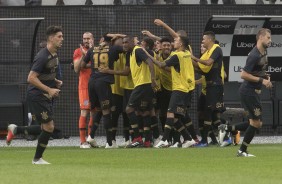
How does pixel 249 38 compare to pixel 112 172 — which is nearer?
pixel 112 172

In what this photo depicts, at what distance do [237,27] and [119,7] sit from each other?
3510 millimetres

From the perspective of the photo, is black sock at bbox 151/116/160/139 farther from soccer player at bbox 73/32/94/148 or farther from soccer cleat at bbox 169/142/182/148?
soccer player at bbox 73/32/94/148

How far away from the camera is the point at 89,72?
25.2m

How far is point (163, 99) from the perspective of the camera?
25.0m

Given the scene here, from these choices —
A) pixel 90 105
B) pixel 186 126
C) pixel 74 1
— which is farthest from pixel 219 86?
pixel 74 1

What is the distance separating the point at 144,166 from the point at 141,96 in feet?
21.8

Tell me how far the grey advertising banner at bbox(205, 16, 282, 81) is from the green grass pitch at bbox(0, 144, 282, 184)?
4703 mm

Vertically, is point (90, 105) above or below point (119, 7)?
below

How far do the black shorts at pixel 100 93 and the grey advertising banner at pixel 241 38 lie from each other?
3.73m

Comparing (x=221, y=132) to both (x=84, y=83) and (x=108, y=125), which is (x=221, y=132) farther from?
(x=84, y=83)

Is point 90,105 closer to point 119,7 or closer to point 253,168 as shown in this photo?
point 119,7

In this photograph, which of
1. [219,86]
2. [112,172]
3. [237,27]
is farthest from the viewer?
[237,27]

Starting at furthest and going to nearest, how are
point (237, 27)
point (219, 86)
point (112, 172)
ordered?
point (237, 27) → point (219, 86) → point (112, 172)

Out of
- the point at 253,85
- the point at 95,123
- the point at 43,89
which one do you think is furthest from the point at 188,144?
the point at 43,89
